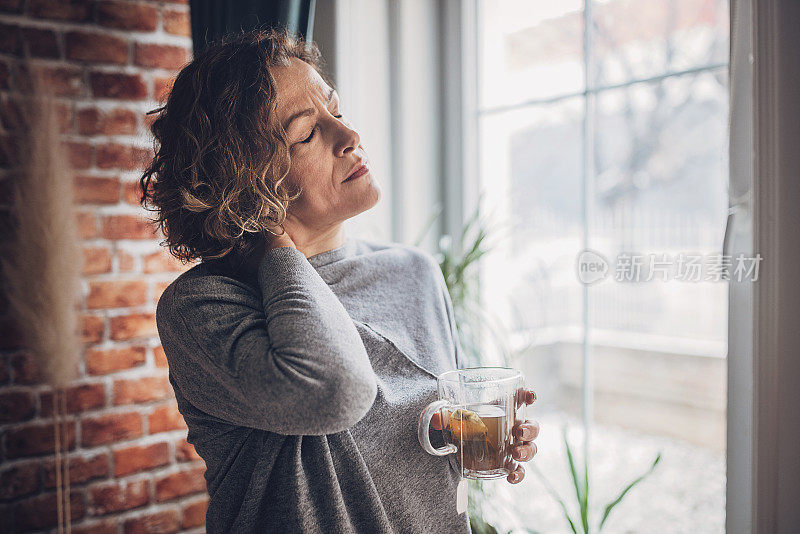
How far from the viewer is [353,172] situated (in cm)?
117

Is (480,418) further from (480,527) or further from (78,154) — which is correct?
(78,154)

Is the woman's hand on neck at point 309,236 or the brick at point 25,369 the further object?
the brick at point 25,369

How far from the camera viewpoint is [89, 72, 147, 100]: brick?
1768 mm

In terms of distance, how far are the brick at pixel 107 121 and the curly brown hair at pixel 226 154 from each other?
711 millimetres

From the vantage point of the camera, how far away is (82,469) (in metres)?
1.78

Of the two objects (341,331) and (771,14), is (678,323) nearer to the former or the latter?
(771,14)

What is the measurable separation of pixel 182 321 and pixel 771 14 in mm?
1119

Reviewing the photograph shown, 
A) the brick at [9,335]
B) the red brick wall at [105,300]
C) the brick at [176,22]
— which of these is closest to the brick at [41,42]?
the red brick wall at [105,300]

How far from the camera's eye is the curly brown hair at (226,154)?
111cm

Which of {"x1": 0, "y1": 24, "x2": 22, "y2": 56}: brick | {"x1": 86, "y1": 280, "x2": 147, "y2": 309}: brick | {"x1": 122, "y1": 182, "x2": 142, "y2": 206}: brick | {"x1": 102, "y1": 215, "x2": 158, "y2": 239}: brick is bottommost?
{"x1": 86, "y1": 280, "x2": 147, "y2": 309}: brick

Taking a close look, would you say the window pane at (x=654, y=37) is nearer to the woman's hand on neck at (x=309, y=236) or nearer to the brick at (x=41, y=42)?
the woman's hand on neck at (x=309, y=236)

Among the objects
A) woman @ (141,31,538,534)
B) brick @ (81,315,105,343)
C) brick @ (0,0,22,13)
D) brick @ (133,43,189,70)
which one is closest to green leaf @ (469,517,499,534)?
woman @ (141,31,538,534)

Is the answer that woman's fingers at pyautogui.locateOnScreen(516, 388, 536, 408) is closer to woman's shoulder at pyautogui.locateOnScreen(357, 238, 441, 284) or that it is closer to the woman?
the woman

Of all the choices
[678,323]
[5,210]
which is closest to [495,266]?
[678,323]
